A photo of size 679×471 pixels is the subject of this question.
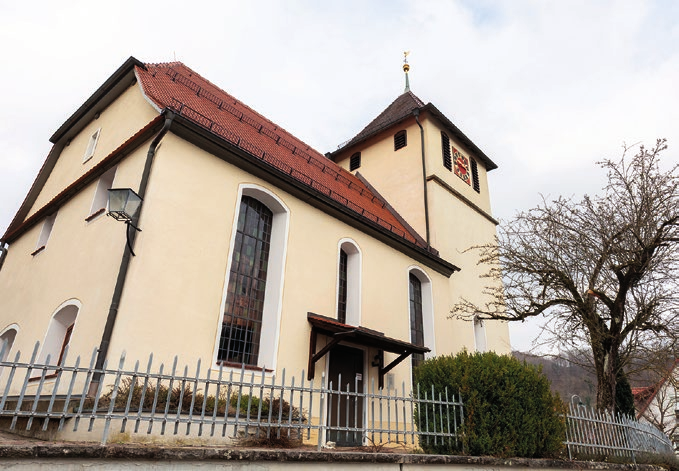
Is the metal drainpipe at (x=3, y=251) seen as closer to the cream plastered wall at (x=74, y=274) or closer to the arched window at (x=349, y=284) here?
the cream plastered wall at (x=74, y=274)

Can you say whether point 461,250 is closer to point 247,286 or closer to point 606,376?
point 606,376

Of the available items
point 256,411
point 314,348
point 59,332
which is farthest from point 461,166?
point 59,332

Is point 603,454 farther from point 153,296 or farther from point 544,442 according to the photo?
point 153,296

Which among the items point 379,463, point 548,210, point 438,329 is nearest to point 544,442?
point 379,463

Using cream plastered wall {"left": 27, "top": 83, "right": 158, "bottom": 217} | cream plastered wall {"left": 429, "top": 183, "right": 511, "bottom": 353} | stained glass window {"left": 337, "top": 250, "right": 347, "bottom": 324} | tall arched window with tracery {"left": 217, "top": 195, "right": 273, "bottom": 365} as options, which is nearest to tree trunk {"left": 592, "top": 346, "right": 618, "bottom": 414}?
cream plastered wall {"left": 429, "top": 183, "right": 511, "bottom": 353}

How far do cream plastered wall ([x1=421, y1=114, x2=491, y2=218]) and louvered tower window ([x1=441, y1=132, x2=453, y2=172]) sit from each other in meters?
0.19

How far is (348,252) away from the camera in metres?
12.0

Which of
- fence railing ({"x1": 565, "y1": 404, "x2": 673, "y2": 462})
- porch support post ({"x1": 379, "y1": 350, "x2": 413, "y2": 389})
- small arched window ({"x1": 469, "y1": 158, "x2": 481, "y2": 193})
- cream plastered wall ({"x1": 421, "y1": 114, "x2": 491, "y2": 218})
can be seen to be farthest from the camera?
small arched window ({"x1": 469, "y1": 158, "x2": 481, "y2": 193})

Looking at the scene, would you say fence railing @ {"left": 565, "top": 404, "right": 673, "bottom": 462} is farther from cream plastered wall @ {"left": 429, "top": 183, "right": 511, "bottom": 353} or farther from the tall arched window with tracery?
the tall arched window with tracery

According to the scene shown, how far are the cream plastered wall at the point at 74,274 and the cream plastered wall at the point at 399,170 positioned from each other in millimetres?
10014

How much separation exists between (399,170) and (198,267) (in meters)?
11.0

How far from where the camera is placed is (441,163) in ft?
56.3

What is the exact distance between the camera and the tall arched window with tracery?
8539 millimetres

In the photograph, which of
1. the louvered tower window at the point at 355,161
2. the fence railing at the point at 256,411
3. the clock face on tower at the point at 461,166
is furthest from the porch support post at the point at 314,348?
the louvered tower window at the point at 355,161
